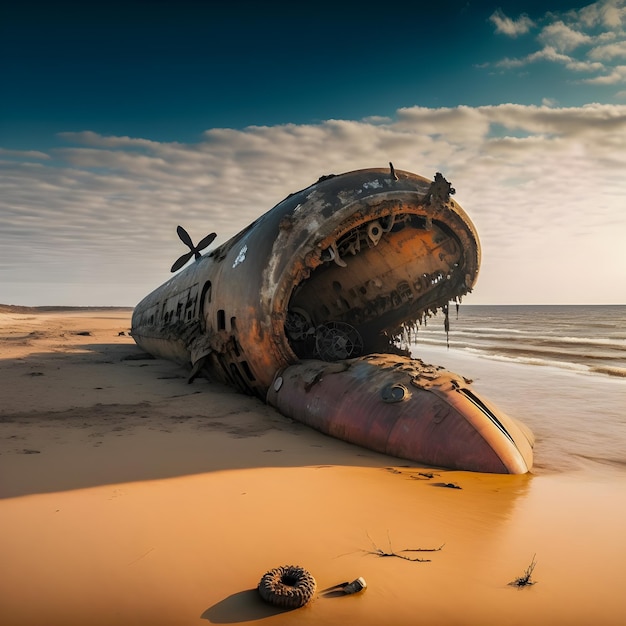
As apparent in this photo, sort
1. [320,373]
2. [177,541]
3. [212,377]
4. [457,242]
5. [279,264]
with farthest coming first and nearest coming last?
[212,377], [457,242], [279,264], [320,373], [177,541]

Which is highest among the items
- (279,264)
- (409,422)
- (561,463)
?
(279,264)

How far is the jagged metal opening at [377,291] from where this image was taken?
31.7 ft

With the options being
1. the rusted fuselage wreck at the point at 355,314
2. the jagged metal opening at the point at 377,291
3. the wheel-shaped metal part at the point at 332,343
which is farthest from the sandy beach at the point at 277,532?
the jagged metal opening at the point at 377,291

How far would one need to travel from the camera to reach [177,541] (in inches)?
148

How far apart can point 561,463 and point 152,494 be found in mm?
4760

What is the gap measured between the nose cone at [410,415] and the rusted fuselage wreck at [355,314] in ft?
0.05

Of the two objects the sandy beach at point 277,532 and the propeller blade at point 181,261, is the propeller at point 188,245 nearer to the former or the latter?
the propeller blade at point 181,261

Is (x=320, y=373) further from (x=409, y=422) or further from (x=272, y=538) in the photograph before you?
(x=272, y=538)

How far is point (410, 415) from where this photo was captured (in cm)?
621

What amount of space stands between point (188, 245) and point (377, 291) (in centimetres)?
720

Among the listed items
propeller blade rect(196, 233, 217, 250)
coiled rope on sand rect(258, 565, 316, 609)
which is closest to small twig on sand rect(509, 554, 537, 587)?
coiled rope on sand rect(258, 565, 316, 609)

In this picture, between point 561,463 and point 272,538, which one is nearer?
point 272,538

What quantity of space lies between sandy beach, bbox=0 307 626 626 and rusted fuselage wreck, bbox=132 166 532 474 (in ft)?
1.37

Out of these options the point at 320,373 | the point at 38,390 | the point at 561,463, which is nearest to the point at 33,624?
the point at 320,373
